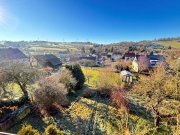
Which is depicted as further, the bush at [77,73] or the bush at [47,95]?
the bush at [77,73]

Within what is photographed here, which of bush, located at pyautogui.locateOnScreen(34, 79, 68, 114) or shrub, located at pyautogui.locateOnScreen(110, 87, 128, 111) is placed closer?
bush, located at pyautogui.locateOnScreen(34, 79, 68, 114)

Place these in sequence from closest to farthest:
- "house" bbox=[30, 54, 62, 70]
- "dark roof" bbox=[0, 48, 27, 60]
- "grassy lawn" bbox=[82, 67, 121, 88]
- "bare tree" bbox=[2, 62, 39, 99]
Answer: "bare tree" bbox=[2, 62, 39, 99] → "grassy lawn" bbox=[82, 67, 121, 88] → "house" bbox=[30, 54, 62, 70] → "dark roof" bbox=[0, 48, 27, 60]

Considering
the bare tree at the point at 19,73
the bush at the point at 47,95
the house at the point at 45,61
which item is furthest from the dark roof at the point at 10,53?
the bush at the point at 47,95

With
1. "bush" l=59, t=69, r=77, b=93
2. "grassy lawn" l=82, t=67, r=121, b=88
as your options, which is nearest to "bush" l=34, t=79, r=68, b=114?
"bush" l=59, t=69, r=77, b=93

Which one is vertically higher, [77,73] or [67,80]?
[77,73]

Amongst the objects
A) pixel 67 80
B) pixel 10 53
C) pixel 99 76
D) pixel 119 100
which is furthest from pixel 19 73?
pixel 10 53

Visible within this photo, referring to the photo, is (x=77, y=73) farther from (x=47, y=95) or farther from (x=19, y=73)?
(x=19, y=73)

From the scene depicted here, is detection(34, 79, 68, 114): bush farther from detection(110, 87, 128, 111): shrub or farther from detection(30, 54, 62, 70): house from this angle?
detection(30, 54, 62, 70): house

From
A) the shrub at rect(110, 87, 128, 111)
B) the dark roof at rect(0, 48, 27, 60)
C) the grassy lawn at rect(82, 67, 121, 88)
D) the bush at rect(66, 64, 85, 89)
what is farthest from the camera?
the dark roof at rect(0, 48, 27, 60)

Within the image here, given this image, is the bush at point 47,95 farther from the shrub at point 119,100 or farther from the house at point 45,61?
the house at point 45,61

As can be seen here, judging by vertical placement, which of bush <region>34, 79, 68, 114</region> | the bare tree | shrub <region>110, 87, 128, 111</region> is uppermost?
the bare tree

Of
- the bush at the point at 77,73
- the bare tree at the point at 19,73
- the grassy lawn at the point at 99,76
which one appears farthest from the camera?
the grassy lawn at the point at 99,76

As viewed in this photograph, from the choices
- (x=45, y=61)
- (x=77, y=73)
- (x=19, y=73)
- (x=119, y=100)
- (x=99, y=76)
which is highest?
(x=19, y=73)

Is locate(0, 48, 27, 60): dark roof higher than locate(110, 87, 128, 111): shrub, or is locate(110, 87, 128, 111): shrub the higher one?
locate(0, 48, 27, 60): dark roof
